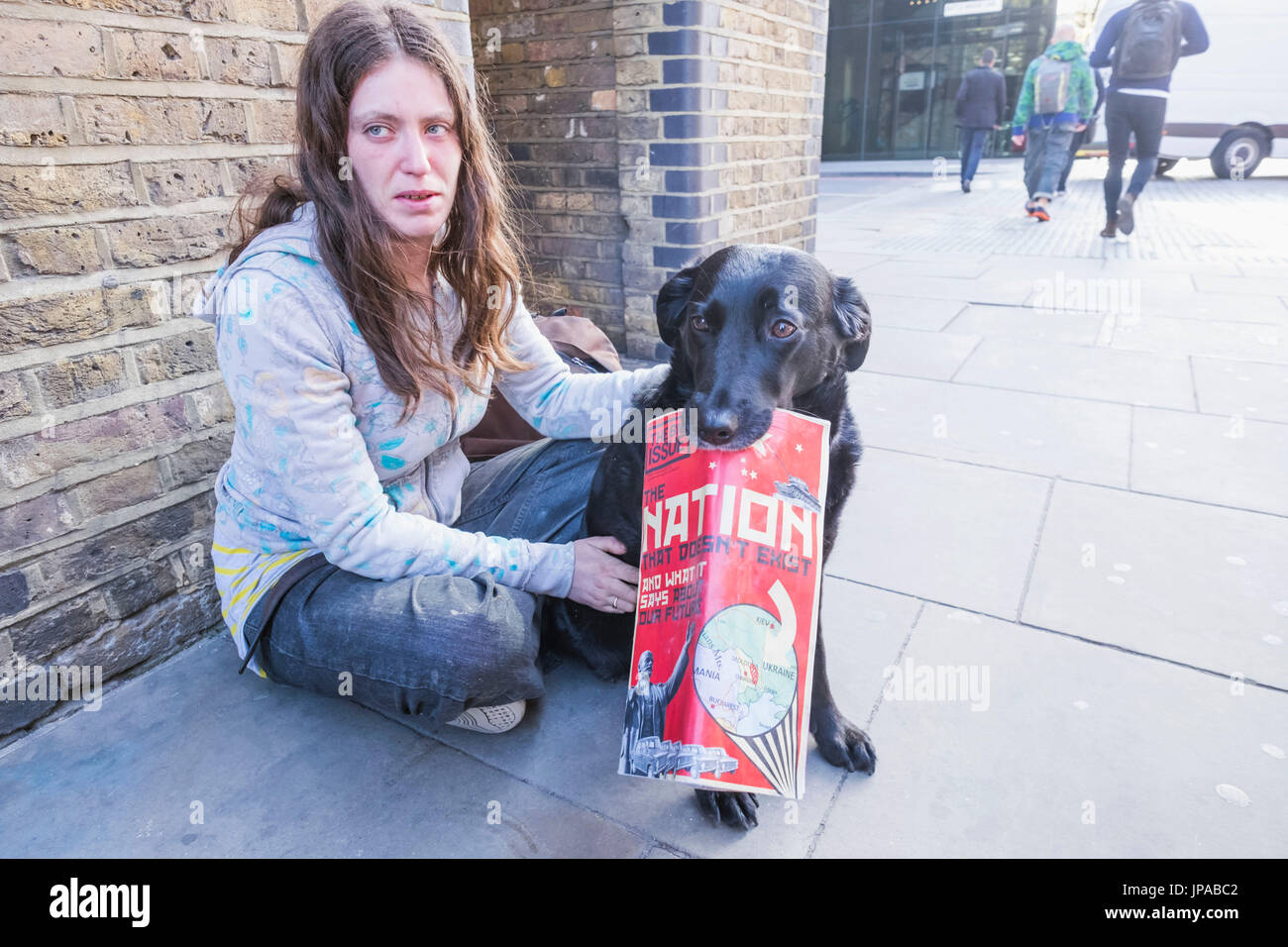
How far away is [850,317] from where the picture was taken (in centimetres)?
193

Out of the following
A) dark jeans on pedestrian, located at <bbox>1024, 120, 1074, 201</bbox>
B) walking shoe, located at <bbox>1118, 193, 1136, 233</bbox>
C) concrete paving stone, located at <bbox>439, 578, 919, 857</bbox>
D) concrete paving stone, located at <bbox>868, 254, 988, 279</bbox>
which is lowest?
concrete paving stone, located at <bbox>439, 578, 919, 857</bbox>

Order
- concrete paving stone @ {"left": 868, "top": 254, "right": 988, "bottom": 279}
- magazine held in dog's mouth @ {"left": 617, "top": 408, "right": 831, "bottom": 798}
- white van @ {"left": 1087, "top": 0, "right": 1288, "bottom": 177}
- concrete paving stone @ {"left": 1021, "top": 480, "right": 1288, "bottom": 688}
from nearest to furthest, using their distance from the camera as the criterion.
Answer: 1. magazine held in dog's mouth @ {"left": 617, "top": 408, "right": 831, "bottom": 798}
2. concrete paving stone @ {"left": 1021, "top": 480, "right": 1288, "bottom": 688}
3. concrete paving stone @ {"left": 868, "top": 254, "right": 988, "bottom": 279}
4. white van @ {"left": 1087, "top": 0, "right": 1288, "bottom": 177}

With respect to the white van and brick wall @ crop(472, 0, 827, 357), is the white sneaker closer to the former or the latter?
brick wall @ crop(472, 0, 827, 357)

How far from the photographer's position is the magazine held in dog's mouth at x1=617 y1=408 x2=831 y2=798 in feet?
4.60

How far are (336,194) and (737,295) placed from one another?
0.92 meters

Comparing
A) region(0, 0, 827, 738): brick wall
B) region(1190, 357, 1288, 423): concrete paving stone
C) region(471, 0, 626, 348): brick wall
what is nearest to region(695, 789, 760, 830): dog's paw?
region(0, 0, 827, 738): brick wall

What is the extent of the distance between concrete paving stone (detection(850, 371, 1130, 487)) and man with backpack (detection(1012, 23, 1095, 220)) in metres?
6.42

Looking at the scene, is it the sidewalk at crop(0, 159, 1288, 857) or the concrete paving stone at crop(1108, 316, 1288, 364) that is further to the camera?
the concrete paving stone at crop(1108, 316, 1288, 364)

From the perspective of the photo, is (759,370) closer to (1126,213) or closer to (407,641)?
(407,641)

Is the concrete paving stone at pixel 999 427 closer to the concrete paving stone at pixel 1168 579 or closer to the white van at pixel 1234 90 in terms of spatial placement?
the concrete paving stone at pixel 1168 579

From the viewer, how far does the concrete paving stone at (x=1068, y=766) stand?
1.60 m

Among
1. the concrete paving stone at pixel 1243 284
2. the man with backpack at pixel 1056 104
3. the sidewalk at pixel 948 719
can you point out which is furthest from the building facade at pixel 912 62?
A: the sidewalk at pixel 948 719
